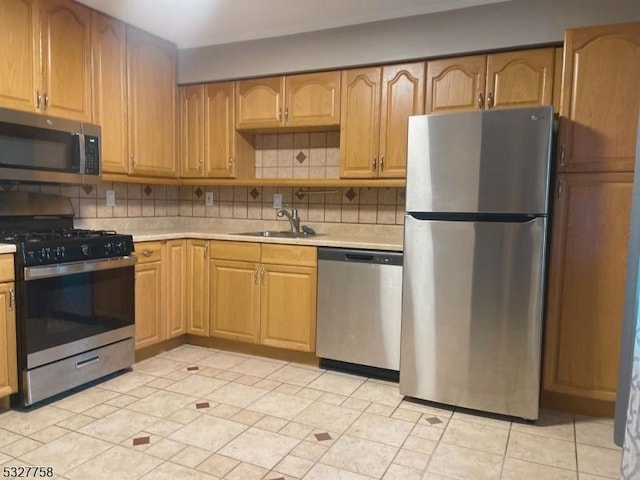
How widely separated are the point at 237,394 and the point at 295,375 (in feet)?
1.48

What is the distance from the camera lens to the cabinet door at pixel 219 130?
11.5ft

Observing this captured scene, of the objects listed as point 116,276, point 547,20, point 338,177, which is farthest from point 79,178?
point 547,20

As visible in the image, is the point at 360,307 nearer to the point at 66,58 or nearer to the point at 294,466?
the point at 294,466

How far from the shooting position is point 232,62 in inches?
135

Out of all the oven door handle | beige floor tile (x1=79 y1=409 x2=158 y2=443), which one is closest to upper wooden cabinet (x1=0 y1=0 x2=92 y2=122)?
the oven door handle

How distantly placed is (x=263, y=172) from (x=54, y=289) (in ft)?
5.92

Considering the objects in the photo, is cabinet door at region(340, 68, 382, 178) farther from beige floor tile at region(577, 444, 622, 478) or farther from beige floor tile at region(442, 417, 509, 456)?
beige floor tile at region(577, 444, 622, 478)

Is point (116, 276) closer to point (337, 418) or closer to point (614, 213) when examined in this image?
point (337, 418)

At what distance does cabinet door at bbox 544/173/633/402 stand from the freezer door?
0.75ft

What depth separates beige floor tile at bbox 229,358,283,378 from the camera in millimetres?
2969

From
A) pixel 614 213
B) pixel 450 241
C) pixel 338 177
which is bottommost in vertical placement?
pixel 450 241

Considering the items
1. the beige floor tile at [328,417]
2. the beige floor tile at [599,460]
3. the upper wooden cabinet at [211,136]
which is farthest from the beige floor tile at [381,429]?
the upper wooden cabinet at [211,136]

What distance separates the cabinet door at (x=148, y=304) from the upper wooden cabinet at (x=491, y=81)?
211cm

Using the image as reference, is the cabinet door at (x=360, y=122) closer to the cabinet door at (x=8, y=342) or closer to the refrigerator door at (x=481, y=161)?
the refrigerator door at (x=481, y=161)
